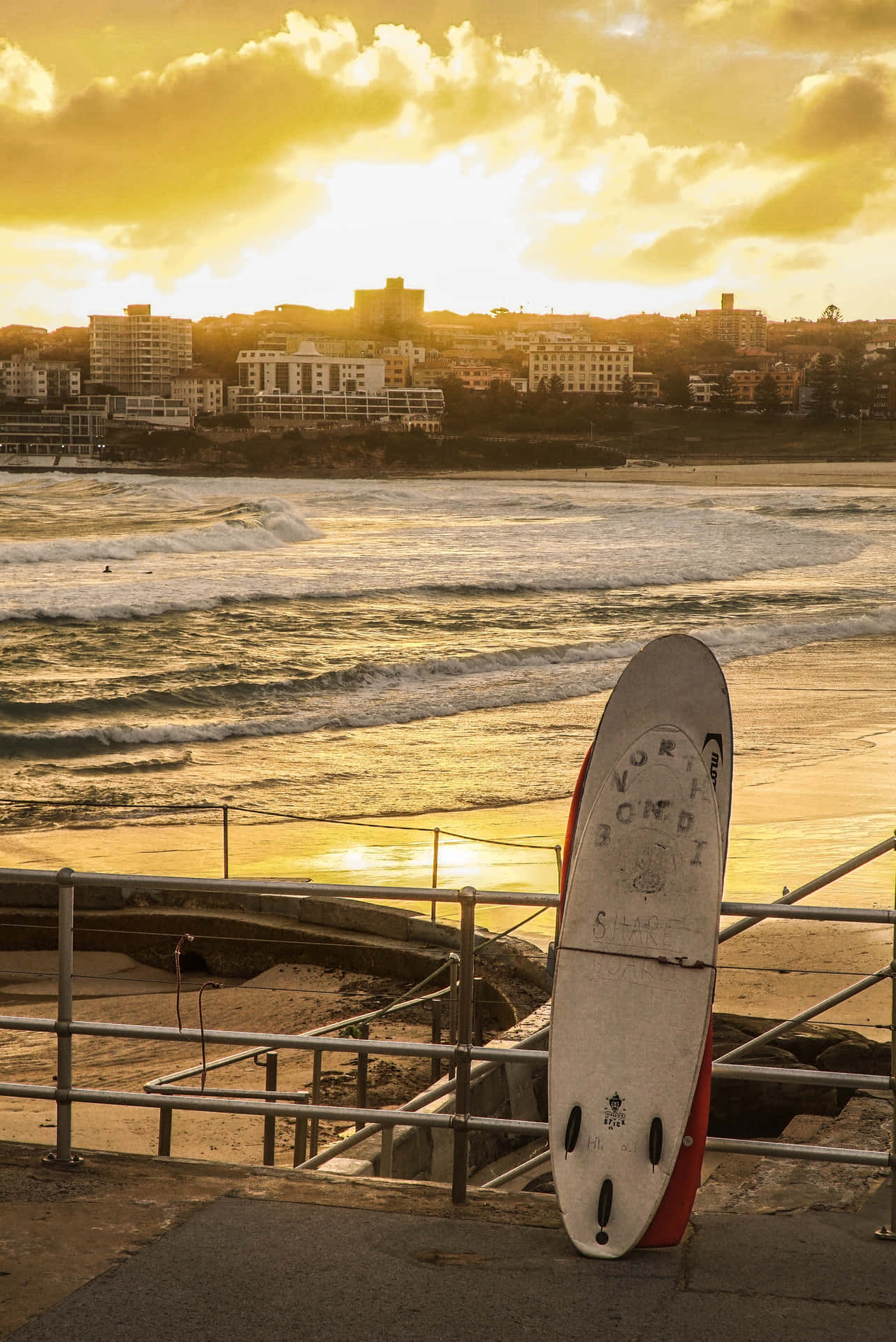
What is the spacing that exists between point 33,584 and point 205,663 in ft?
54.0

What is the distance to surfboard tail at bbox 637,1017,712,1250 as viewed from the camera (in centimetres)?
352

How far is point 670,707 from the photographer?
3.91 meters

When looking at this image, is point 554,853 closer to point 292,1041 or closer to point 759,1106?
point 759,1106

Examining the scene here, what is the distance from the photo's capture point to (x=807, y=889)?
444 cm

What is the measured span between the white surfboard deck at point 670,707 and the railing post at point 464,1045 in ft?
1.18

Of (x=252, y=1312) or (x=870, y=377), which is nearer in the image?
(x=252, y=1312)

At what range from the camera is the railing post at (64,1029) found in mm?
3926

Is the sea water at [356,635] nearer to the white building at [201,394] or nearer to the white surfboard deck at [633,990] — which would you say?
the white surfboard deck at [633,990]

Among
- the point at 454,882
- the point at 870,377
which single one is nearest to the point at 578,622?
the point at 454,882

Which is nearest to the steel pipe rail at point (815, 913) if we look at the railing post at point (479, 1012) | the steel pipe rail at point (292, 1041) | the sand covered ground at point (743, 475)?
the steel pipe rail at point (292, 1041)

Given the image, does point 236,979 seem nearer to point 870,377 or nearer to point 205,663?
point 205,663

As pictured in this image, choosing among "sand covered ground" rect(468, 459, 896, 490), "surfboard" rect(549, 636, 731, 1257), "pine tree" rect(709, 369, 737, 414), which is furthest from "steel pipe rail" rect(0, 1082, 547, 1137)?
"pine tree" rect(709, 369, 737, 414)

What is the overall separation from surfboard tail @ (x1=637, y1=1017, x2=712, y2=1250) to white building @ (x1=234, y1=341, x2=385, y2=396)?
191 metres

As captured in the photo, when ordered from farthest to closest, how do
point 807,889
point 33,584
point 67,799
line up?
point 33,584 < point 67,799 < point 807,889
